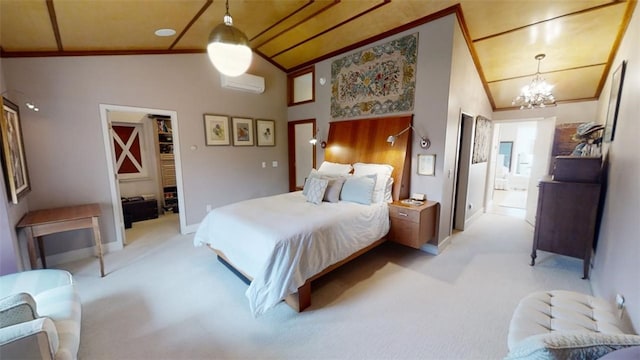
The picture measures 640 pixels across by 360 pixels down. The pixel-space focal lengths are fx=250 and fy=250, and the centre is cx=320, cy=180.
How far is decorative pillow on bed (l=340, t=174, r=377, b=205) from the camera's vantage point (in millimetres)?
3182

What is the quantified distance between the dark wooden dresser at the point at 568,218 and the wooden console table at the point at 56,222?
5.22 m

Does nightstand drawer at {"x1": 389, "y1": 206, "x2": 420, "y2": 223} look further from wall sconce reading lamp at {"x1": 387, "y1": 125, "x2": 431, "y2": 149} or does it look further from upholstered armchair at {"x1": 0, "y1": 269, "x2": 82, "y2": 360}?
upholstered armchair at {"x1": 0, "y1": 269, "x2": 82, "y2": 360}

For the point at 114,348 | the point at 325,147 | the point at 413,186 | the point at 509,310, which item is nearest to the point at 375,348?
the point at 509,310

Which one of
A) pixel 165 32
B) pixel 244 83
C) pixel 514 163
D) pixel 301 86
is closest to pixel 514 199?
pixel 514 163

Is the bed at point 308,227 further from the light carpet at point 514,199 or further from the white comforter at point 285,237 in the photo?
the light carpet at point 514,199

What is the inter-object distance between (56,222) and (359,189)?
3.37 metres

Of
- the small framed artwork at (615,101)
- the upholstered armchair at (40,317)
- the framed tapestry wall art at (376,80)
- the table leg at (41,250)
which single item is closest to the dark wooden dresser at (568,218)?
the small framed artwork at (615,101)

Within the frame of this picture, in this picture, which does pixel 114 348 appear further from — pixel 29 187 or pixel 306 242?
pixel 29 187

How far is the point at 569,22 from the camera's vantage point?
115 inches

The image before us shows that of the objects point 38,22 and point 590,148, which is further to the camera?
point 590,148

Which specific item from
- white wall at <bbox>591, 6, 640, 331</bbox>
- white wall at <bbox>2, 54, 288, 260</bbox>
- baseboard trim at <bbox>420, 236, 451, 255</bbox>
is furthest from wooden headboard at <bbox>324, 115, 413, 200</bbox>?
white wall at <bbox>591, 6, 640, 331</bbox>

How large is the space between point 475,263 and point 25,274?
4.48 metres

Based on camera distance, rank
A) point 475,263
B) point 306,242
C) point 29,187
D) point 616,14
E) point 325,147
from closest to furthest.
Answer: point 306,242
point 616,14
point 29,187
point 475,263
point 325,147

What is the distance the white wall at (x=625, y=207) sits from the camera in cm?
168
